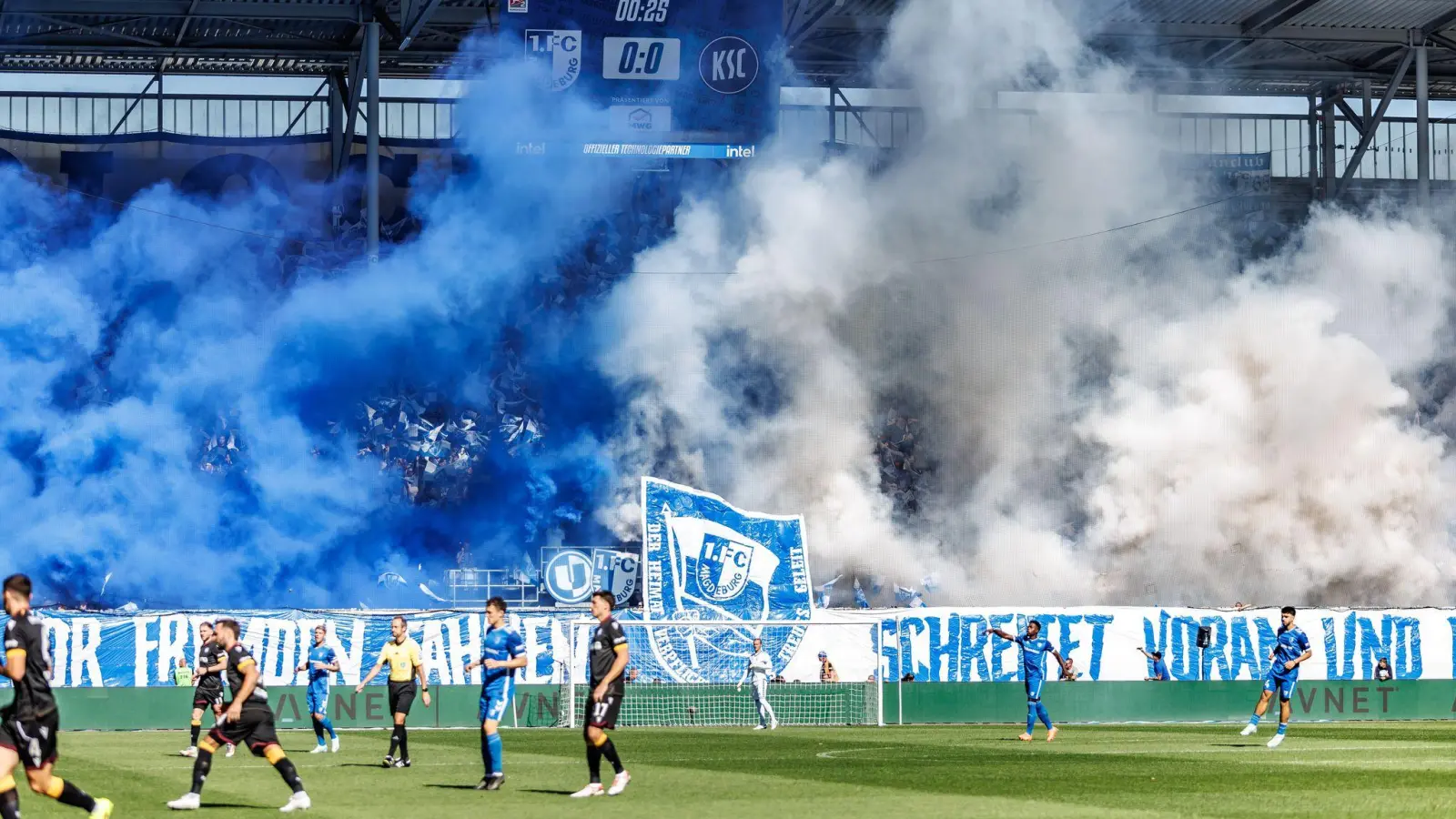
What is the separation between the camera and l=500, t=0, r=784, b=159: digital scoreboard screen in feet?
128

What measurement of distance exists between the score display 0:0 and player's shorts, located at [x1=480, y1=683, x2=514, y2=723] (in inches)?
945

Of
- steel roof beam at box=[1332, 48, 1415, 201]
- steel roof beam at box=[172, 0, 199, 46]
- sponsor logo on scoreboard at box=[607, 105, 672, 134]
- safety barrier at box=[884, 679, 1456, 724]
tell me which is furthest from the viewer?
steel roof beam at box=[1332, 48, 1415, 201]

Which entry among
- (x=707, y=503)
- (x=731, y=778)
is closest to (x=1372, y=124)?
(x=707, y=503)

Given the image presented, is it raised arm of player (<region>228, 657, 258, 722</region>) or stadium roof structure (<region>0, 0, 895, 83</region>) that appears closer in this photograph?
raised arm of player (<region>228, 657, 258, 722</region>)

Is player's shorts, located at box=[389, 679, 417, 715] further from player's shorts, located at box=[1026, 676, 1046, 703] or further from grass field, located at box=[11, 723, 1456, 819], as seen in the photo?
player's shorts, located at box=[1026, 676, 1046, 703]

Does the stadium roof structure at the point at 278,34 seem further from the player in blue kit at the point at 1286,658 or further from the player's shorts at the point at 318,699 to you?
the player in blue kit at the point at 1286,658

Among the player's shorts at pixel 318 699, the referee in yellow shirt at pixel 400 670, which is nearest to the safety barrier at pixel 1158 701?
the player's shorts at pixel 318 699

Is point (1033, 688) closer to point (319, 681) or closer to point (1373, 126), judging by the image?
point (319, 681)

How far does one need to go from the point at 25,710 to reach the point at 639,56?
28.8m

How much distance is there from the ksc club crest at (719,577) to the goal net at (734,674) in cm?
4

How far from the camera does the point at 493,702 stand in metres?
17.6

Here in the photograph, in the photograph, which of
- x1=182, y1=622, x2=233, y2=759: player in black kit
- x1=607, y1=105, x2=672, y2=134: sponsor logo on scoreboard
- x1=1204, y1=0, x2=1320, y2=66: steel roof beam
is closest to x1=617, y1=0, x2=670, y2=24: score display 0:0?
x1=607, y1=105, x2=672, y2=134: sponsor logo on scoreboard

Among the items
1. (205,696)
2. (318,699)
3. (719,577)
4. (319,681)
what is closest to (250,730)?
(205,696)

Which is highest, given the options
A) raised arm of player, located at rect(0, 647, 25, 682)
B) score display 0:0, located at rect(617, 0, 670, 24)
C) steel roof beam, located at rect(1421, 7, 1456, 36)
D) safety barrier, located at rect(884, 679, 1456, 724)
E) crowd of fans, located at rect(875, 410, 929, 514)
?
steel roof beam, located at rect(1421, 7, 1456, 36)
